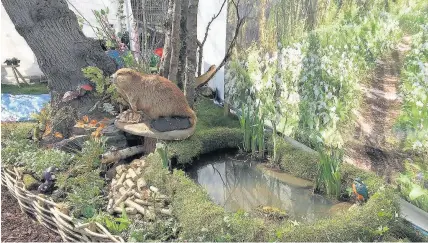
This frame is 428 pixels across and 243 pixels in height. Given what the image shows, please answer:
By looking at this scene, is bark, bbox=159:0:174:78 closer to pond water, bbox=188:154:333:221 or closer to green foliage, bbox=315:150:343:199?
pond water, bbox=188:154:333:221

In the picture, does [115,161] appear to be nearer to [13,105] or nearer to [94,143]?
[94,143]

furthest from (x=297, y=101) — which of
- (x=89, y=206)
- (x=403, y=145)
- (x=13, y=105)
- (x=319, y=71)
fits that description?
(x=13, y=105)

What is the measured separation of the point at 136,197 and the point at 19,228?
1.27 m

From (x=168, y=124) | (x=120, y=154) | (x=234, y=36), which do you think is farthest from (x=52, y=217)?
(x=234, y=36)

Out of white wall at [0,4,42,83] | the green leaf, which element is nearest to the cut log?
the green leaf

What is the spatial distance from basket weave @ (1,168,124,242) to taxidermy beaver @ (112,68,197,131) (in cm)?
119

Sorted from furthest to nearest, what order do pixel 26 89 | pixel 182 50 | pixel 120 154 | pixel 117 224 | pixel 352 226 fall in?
pixel 26 89 → pixel 182 50 → pixel 120 154 → pixel 117 224 → pixel 352 226

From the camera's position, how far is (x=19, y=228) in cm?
389

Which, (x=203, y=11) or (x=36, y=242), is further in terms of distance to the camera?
(x=203, y=11)

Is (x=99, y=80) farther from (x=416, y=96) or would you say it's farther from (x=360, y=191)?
(x=416, y=96)

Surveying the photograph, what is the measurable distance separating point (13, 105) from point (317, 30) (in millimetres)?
5229

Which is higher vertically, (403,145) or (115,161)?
(403,145)

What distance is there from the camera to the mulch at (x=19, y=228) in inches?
145

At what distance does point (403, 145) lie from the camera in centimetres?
337
